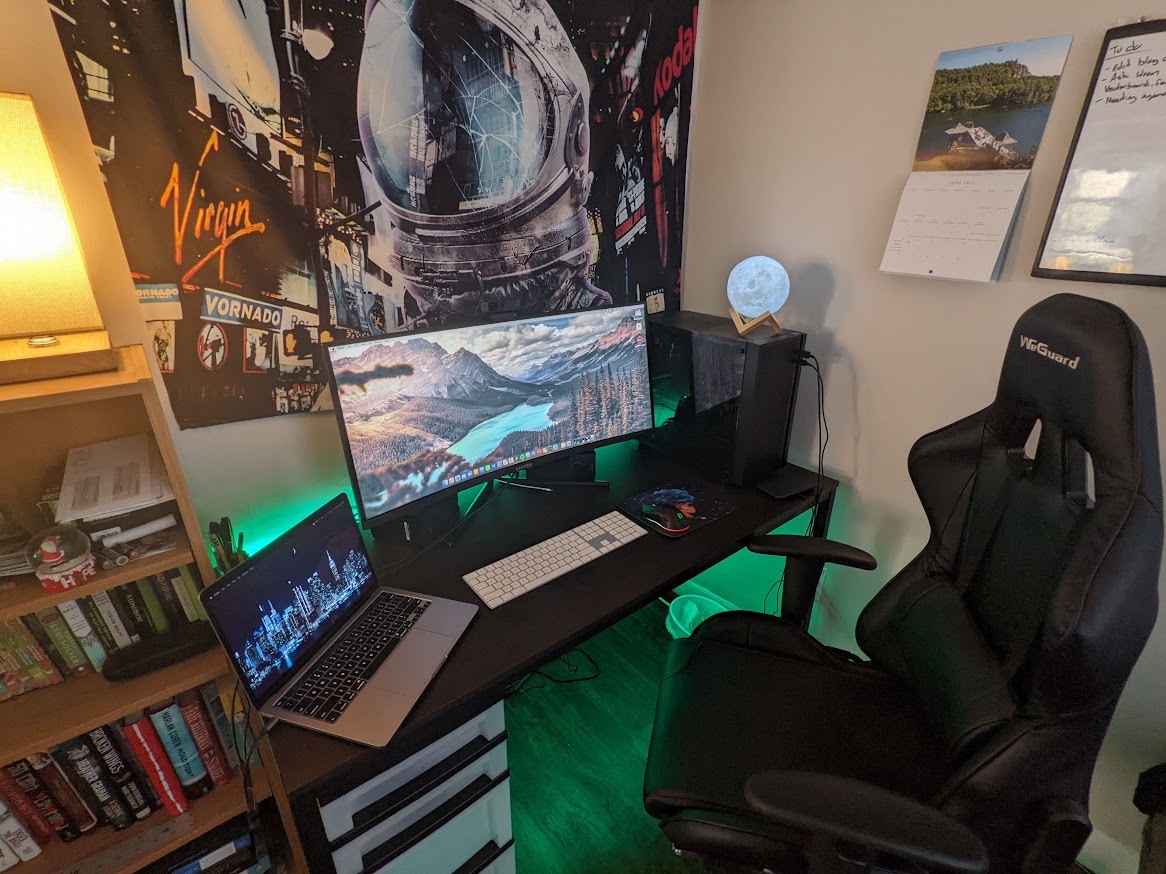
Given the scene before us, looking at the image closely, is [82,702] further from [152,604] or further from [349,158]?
[349,158]

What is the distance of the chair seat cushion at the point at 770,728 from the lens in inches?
Result: 38.2

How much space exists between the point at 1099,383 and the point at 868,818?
2.11 feet

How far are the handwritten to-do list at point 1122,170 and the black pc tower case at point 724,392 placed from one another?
1.90 ft

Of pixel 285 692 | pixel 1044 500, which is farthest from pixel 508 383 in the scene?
pixel 1044 500

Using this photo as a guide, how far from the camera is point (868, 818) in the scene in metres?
0.72

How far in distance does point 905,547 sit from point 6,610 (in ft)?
6.19

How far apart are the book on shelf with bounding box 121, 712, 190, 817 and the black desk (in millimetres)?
327

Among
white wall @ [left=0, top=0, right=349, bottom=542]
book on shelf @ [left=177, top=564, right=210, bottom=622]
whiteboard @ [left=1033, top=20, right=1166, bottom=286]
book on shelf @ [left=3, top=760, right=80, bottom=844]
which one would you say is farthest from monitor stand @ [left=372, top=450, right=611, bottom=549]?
whiteboard @ [left=1033, top=20, right=1166, bottom=286]

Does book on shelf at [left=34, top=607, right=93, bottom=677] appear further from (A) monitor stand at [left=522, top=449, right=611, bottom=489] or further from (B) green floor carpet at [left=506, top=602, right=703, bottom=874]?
(B) green floor carpet at [left=506, top=602, right=703, bottom=874]

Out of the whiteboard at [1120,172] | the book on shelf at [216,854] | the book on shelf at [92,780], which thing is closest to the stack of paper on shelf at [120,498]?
the book on shelf at [92,780]

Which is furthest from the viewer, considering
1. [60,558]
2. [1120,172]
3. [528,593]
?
[528,593]

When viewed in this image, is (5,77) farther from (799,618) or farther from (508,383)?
(799,618)

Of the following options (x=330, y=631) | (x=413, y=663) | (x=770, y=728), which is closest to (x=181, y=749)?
(x=330, y=631)

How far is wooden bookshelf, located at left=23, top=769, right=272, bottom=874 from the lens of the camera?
955 mm
